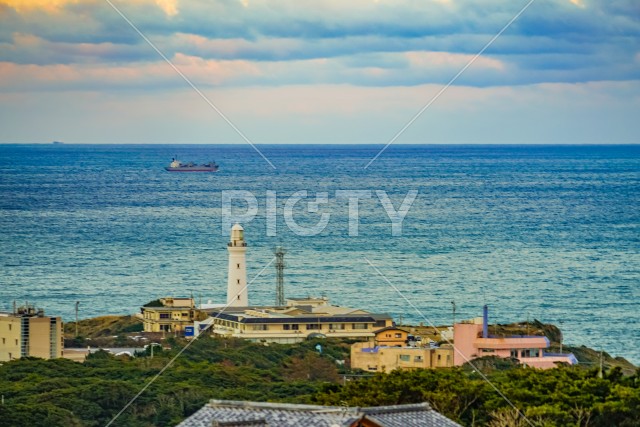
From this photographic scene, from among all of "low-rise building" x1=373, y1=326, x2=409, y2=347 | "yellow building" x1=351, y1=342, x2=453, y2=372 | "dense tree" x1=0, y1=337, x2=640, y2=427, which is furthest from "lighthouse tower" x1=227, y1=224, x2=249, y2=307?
"yellow building" x1=351, y1=342, x2=453, y2=372

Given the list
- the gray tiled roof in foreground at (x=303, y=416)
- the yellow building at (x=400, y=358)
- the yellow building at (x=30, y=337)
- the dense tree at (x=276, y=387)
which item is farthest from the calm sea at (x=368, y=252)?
the gray tiled roof in foreground at (x=303, y=416)

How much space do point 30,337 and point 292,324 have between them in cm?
1107

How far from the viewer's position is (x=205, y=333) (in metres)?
67.1

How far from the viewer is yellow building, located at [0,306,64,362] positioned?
61.8 m

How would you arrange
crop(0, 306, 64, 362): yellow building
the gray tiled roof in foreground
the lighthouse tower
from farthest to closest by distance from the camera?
the lighthouse tower < crop(0, 306, 64, 362): yellow building < the gray tiled roof in foreground

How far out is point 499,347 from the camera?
2291 inches

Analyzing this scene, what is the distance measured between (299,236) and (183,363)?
73586mm

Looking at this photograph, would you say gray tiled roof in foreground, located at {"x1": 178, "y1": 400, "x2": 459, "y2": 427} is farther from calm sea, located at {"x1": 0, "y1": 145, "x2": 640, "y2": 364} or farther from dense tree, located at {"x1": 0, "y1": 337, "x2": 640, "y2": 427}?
calm sea, located at {"x1": 0, "y1": 145, "x2": 640, "y2": 364}

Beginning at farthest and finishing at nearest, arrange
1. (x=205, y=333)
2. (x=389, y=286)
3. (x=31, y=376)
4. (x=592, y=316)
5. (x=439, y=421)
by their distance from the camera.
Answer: (x=389, y=286) → (x=592, y=316) → (x=205, y=333) → (x=31, y=376) → (x=439, y=421)

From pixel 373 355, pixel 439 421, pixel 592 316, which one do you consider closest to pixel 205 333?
pixel 373 355

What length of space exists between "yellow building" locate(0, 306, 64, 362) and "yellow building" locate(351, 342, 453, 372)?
1171 centimetres

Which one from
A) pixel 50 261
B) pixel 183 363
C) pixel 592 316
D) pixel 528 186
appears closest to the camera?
pixel 183 363

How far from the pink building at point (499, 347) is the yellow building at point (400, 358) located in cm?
50

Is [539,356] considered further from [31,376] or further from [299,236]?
[299,236]
